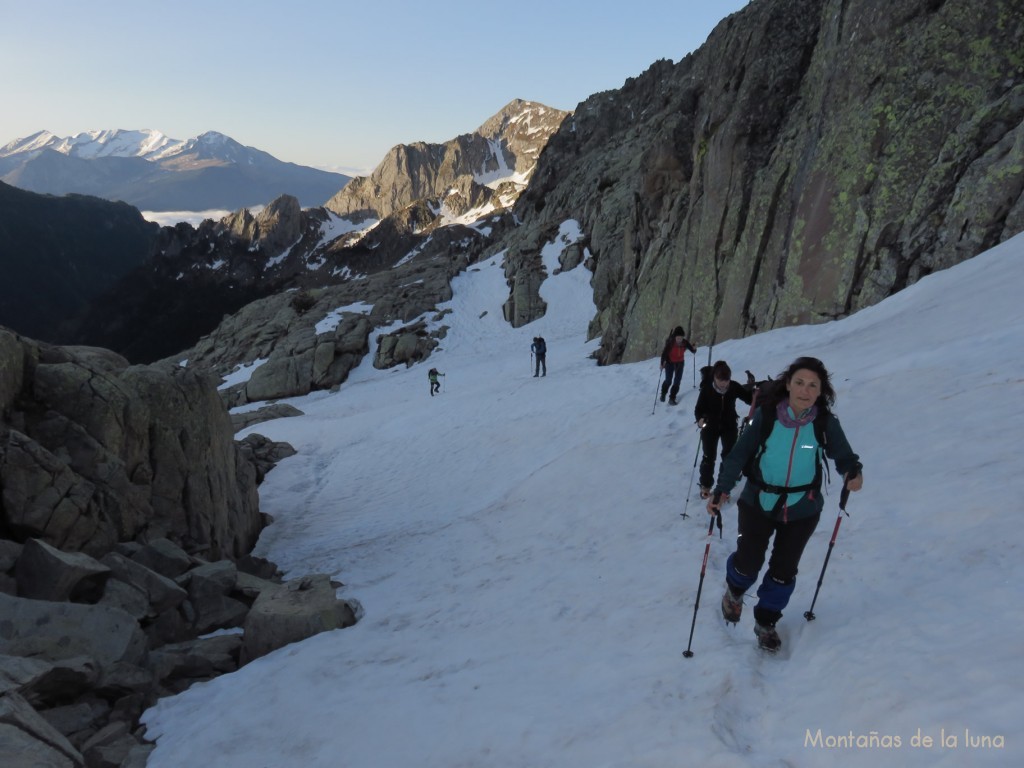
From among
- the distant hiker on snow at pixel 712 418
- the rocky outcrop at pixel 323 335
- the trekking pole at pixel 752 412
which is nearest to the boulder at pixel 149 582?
the distant hiker on snow at pixel 712 418

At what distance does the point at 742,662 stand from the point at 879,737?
136 centimetres

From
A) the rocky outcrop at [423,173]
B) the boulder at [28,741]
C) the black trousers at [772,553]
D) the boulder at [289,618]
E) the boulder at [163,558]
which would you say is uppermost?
the rocky outcrop at [423,173]

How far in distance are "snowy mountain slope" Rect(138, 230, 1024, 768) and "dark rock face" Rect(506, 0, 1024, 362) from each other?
2.00 metres

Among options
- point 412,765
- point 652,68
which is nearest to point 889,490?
point 412,765

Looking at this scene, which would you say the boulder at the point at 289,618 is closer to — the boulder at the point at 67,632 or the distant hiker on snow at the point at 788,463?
the boulder at the point at 67,632

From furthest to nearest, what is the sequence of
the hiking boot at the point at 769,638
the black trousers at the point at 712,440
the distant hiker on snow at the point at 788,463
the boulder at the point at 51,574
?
1. the black trousers at the point at 712,440
2. the boulder at the point at 51,574
3. the hiking boot at the point at 769,638
4. the distant hiker on snow at the point at 788,463

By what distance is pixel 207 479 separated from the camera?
1279 centimetres

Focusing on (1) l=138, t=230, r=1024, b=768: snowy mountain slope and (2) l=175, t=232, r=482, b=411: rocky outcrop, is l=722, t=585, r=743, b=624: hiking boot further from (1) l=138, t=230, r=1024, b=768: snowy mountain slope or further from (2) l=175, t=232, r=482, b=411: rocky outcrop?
(2) l=175, t=232, r=482, b=411: rocky outcrop

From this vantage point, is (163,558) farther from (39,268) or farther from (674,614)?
(39,268)

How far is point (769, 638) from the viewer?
5371 millimetres

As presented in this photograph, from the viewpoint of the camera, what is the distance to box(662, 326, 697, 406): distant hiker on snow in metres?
14.9

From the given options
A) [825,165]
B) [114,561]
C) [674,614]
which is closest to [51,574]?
[114,561]

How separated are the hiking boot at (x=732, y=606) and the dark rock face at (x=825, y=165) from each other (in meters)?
14.5

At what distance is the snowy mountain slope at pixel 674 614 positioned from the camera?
4.45m
